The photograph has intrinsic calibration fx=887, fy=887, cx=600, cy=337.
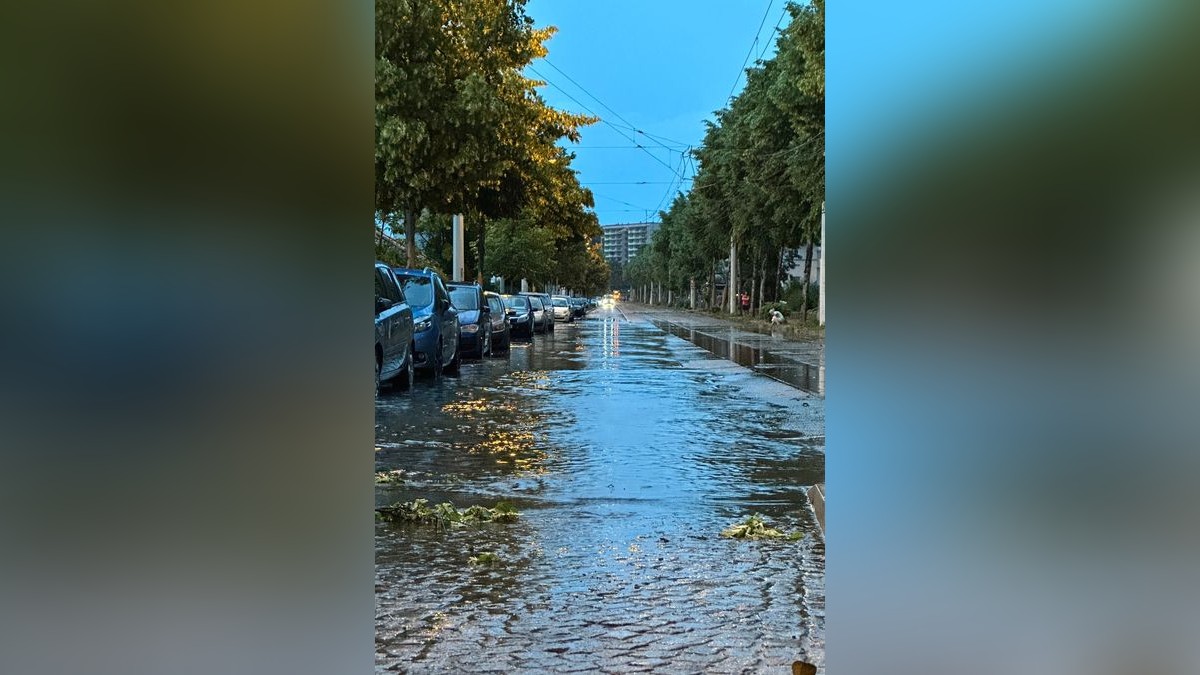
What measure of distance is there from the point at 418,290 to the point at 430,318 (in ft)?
2.68

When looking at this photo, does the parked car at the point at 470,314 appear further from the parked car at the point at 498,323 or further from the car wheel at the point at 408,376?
the car wheel at the point at 408,376

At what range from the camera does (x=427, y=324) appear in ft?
51.3

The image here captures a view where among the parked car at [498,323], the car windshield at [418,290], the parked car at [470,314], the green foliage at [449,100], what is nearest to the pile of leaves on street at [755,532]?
the car windshield at [418,290]

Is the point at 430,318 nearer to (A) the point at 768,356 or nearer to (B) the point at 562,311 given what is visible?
(A) the point at 768,356

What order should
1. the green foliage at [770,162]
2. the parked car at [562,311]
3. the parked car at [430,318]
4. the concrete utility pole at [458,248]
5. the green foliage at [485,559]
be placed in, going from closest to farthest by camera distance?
the green foliage at [485,559] < the parked car at [430,318] < the green foliage at [770,162] < the concrete utility pole at [458,248] < the parked car at [562,311]

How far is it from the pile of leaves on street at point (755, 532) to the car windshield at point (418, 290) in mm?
10479

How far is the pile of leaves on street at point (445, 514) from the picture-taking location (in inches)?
249

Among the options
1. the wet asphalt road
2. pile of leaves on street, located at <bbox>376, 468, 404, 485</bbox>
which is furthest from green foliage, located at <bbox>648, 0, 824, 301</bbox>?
pile of leaves on street, located at <bbox>376, 468, 404, 485</bbox>

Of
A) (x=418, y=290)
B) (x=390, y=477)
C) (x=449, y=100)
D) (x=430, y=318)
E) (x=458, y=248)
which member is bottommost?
(x=390, y=477)

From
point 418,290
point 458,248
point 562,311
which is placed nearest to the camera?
point 418,290

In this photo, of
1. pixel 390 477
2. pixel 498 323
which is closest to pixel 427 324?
pixel 390 477
